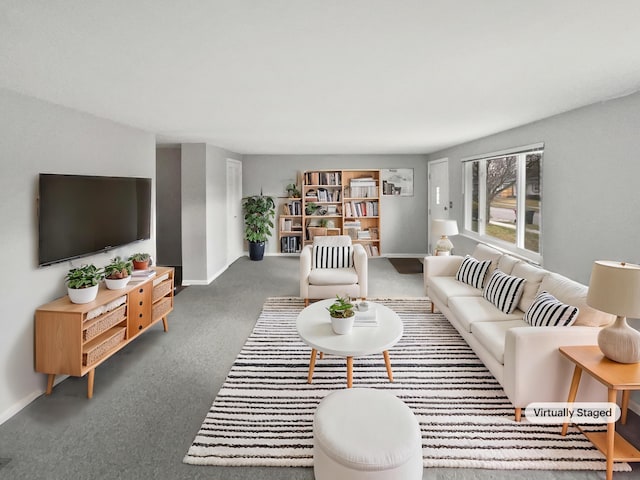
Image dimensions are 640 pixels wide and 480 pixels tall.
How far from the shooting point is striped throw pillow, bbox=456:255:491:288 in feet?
12.7

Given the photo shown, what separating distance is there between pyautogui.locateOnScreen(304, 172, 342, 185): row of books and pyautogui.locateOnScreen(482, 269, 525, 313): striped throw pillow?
15.6ft

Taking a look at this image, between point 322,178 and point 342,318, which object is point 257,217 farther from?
point 342,318

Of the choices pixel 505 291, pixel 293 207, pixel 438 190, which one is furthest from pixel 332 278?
pixel 438 190

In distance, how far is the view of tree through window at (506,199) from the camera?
416cm

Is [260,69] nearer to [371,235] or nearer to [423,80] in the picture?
[423,80]

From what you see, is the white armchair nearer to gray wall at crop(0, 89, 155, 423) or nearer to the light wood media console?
the light wood media console

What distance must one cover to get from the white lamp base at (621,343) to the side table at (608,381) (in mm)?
38

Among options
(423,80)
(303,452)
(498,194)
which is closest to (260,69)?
(423,80)

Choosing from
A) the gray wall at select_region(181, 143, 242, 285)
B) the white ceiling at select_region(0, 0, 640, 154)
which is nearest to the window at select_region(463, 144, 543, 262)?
the white ceiling at select_region(0, 0, 640, 154)

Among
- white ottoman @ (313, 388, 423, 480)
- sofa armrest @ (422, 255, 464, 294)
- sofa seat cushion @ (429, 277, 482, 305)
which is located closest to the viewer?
white ottoman @ (313, 388, 423, 480)

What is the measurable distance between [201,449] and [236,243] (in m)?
5.68

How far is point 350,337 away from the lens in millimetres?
2779

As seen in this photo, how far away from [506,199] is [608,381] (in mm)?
3285

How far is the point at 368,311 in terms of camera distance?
3.10 metres
